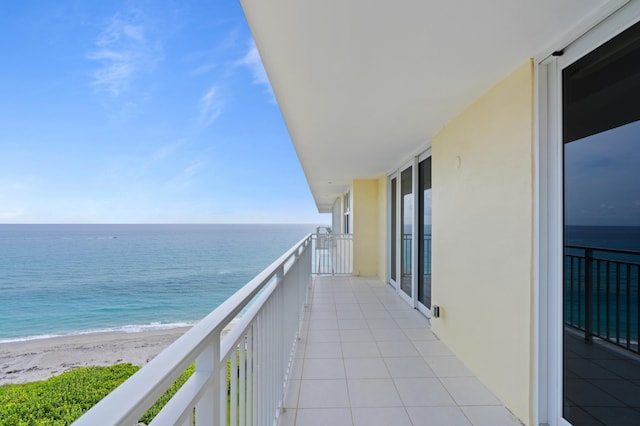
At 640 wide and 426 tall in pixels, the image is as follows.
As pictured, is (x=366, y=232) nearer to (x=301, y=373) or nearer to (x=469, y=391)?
(x=301, y=373)

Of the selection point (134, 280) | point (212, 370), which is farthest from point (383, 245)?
point (134, 280)

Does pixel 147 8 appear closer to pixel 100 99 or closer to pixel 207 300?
pixel 207 300

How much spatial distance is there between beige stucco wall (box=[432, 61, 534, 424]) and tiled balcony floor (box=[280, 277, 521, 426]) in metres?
0.20

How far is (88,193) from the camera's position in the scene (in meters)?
24.5

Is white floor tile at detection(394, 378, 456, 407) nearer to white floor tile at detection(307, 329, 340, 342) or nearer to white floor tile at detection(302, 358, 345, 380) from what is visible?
white floor tile at detection(302, 358, 345, 380)

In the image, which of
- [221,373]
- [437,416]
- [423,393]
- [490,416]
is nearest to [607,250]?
[490,416]

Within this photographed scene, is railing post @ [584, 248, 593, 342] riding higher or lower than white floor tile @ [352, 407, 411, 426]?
higher

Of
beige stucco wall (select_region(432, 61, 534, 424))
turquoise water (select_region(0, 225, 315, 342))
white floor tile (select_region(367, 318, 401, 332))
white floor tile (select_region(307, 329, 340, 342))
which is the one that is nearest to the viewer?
beige stucco wall (select_region(432, 61, 534, 424))

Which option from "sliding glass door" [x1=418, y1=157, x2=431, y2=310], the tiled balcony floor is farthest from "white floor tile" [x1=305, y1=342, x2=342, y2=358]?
"sliding glass door" [x1=418, y1=157, x2=431, y2=310]

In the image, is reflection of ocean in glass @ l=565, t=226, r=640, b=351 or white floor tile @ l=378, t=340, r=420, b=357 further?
white floor tile @ l=378, t=340, r=420, b=357

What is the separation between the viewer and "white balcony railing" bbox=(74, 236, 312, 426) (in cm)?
45

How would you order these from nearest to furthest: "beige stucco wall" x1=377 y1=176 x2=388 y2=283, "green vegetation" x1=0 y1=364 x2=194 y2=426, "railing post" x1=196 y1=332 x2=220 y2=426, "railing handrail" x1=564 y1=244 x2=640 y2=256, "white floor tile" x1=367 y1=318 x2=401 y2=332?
1. "railing post" x1=196 y1=332 x2=220 y2=426
2. "railing handrail" x1=564 y1=244 x2=640 y2=256
3. "green vegetation" x1=0 y1=364 x2=194 y2=426
4. "white floor tile" x1=367 y1=318 x2=401 y2=332
5. "beige stucco wall" x1=377 y1=176 x2=388 y2=283

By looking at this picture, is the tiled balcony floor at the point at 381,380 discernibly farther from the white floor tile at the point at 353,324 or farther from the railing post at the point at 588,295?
the railing post at the point at 588,295

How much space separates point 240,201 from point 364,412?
35316mm
